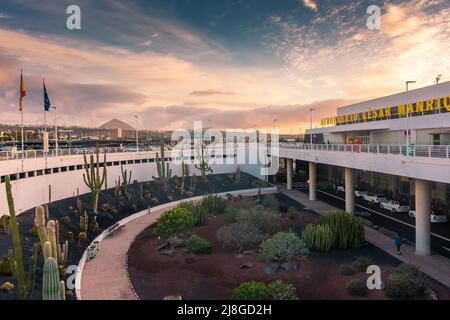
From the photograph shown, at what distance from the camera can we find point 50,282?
38.4ft

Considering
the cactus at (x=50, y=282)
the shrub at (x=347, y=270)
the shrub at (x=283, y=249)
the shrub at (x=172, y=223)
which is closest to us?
the cactus at (x=50, y=282)

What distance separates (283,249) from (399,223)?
16.5 metres

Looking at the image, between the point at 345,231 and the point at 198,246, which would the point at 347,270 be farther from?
the point at 198,246

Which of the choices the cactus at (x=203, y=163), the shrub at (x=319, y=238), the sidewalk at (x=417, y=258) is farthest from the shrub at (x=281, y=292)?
the cactus at (x=203, y=163)

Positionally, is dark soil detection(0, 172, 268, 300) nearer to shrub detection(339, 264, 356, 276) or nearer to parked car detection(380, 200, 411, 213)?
shrub detection(339, 264, 356, 276)

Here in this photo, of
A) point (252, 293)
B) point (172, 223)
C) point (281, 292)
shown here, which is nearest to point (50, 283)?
point (252, 293)

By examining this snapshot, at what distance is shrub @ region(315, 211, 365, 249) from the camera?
73.8ft

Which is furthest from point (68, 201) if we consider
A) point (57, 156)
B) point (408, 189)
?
point (408, 189)

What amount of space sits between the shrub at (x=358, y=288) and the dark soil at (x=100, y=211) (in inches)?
577

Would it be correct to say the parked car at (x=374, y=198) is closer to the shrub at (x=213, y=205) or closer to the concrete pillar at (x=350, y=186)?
the concrete pillar at (x=350, y=186)

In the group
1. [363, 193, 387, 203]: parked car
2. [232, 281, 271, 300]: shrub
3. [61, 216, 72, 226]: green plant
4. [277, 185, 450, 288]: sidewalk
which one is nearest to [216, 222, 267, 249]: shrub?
[232, 281, 271, 300]: shrub

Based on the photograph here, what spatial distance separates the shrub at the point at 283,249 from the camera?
64.3 feet
